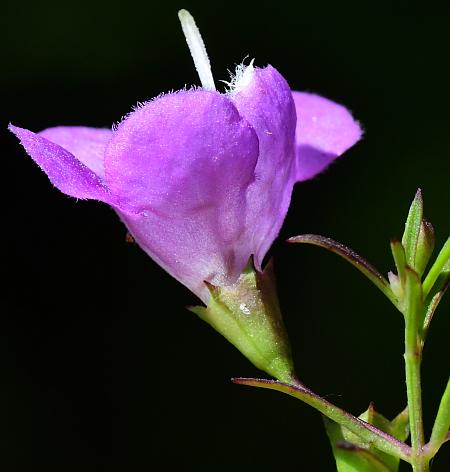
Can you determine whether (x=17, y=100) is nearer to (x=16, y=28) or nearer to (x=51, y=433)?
(x=16, y=28)

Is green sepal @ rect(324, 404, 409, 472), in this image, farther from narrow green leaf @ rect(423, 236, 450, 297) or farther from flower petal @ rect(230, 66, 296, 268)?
flower petal @ rect(230, 66, 296, 268)

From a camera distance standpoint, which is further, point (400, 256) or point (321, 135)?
point (321, 135)

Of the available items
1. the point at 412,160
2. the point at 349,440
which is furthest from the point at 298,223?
the point at 349,440

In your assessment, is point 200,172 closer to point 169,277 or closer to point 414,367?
point 414,367

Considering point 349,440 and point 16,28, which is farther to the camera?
point 16,28

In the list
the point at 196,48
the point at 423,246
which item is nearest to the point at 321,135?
the point at 196,48
